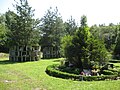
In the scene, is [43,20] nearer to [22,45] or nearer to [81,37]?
[22,45]

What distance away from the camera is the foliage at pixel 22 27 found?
38.8m

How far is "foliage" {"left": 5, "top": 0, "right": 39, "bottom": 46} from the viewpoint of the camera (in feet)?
127

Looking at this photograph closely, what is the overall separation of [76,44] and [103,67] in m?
3.94

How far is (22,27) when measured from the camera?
38.8 m

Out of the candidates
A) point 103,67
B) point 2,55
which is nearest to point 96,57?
point 103,67

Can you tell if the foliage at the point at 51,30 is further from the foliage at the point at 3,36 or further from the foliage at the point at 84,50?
the foliage at the point at 84,50

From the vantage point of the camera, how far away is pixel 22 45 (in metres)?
39.3

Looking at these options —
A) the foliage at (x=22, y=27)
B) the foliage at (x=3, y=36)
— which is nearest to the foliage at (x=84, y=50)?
the foliage at (x=22, y=27)

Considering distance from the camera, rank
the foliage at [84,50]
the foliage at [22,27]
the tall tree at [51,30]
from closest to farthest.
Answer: the foliage at [84,50], the foliage at [22,27], the tall tree at [51,30]

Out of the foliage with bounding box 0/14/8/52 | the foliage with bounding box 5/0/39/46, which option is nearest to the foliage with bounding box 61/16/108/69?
the foliage with bounding box 5/0/39/46

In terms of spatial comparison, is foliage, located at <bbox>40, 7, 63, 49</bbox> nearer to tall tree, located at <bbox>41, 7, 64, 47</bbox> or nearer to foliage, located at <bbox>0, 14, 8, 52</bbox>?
tall tree, located at <bbox>41, 7, 64, 47</bbox>

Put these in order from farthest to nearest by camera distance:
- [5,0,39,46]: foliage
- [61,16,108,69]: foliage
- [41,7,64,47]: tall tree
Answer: [41,7,64,47]: tall tree
[5,0,39,46]: foliage
[61,16,108,69]: foliage

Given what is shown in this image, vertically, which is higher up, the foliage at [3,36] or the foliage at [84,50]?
the foliage at [3,36]

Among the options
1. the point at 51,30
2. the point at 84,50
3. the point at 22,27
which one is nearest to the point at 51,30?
the point at 51,30
